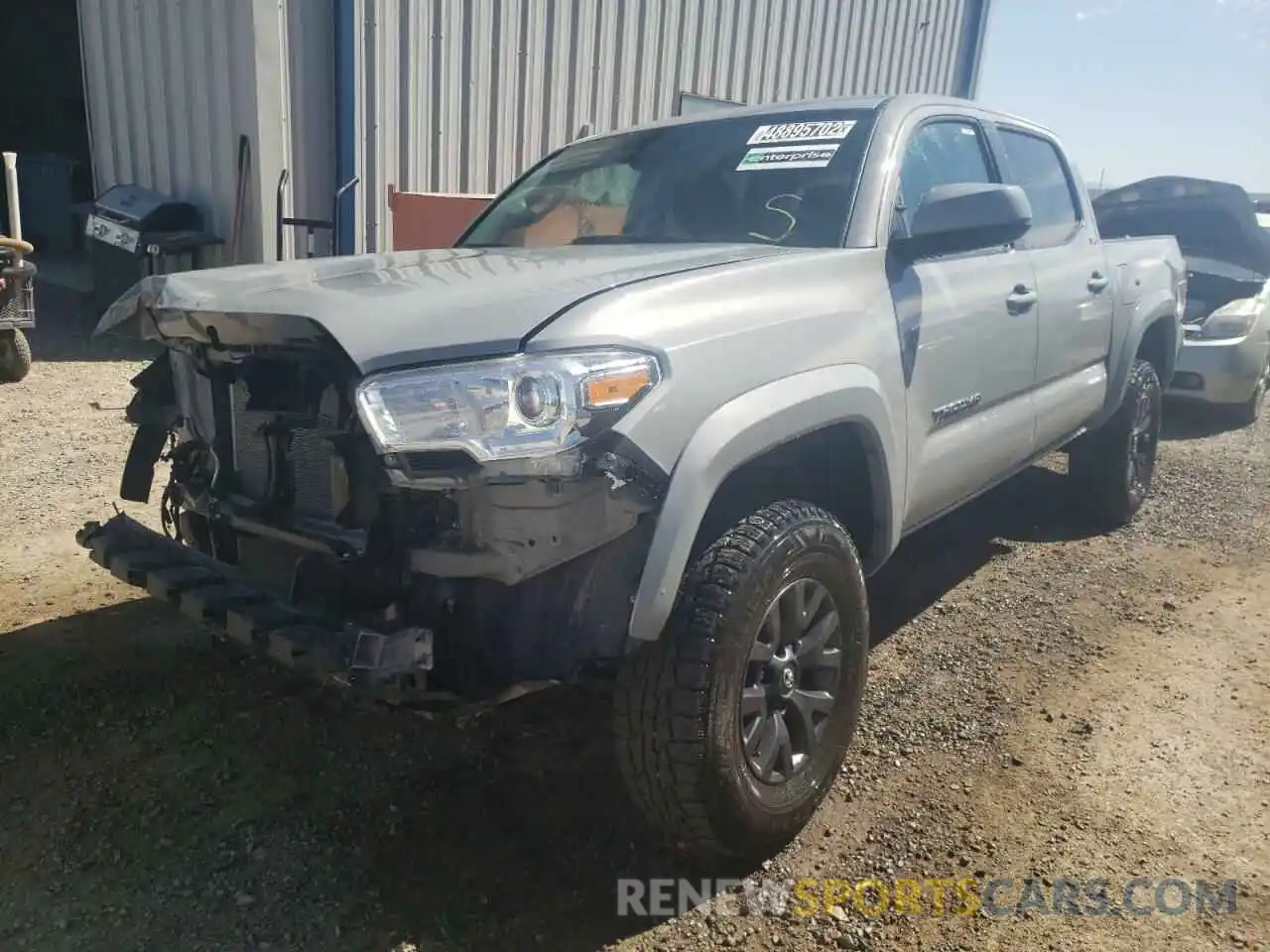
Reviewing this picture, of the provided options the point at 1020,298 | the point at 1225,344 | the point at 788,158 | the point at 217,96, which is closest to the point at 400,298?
the point at 788,158

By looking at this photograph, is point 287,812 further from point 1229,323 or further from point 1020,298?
point 1229,323

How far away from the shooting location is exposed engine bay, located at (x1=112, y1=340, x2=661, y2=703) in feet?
6.16

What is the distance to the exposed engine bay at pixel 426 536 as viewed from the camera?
6.16 feet

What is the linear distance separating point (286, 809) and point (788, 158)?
2.32m

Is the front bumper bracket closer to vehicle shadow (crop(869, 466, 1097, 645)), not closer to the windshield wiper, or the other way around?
the windshield wiper

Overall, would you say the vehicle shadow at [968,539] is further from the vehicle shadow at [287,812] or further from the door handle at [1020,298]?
the vehicle shadow at [287,812]

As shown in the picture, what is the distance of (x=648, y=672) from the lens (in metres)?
2.08

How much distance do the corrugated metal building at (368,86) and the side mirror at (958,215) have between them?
5.54 metres

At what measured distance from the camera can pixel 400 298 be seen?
215 cm

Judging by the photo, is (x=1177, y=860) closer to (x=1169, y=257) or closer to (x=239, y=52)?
(x=1169, y=257)

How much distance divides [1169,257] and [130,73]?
7.88 metres

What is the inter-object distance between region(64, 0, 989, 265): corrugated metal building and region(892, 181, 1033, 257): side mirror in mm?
5541

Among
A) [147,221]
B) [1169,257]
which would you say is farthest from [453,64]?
[1169,257]

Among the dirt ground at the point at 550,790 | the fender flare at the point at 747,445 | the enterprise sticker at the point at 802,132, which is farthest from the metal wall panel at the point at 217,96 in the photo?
the fender flare at the point at 747,445
